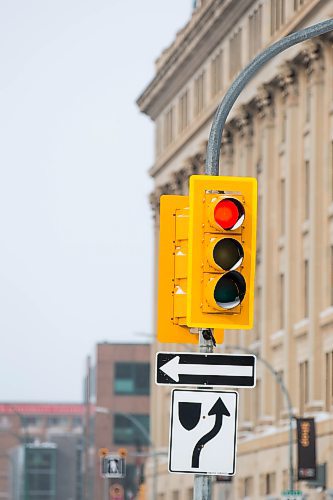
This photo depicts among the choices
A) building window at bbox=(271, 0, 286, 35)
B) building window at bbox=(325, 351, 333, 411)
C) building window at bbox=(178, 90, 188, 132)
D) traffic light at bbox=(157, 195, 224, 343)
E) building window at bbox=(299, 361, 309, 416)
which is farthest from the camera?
building window at bbox=(178, 90, 188, 132)

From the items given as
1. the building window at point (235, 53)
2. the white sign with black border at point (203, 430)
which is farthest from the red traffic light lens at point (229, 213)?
the building window at point (235, 53)

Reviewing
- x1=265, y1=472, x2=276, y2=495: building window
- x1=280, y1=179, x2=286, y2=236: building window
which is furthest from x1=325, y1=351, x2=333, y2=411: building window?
x1=280, y1=179, x2=286, y2=236: building window

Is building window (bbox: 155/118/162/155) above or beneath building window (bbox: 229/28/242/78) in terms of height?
above

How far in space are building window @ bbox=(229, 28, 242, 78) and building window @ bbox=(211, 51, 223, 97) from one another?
310cm

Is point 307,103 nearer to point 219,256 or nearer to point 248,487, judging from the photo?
point 248,487

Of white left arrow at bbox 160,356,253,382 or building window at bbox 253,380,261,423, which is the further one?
building window at bbox 253,380,261,423

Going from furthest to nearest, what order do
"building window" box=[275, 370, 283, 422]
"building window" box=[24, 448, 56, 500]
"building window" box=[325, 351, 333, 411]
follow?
Result: "building window" box=[24, 448, 56, 500], "building window" box=[275, 370, 283, 422], "building window" box=[325, 351, 333, 411]

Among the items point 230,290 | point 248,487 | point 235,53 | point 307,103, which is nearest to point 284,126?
point 307,103

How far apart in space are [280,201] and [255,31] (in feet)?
34.1

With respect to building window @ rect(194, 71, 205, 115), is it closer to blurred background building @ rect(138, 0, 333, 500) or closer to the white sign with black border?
blurred background building @ rect(138, 0, 333, 500)

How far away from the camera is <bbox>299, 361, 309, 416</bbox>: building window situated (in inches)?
2719

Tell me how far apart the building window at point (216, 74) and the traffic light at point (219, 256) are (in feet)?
250

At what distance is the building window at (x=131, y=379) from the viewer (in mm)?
154875

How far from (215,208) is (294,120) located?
5855cm
